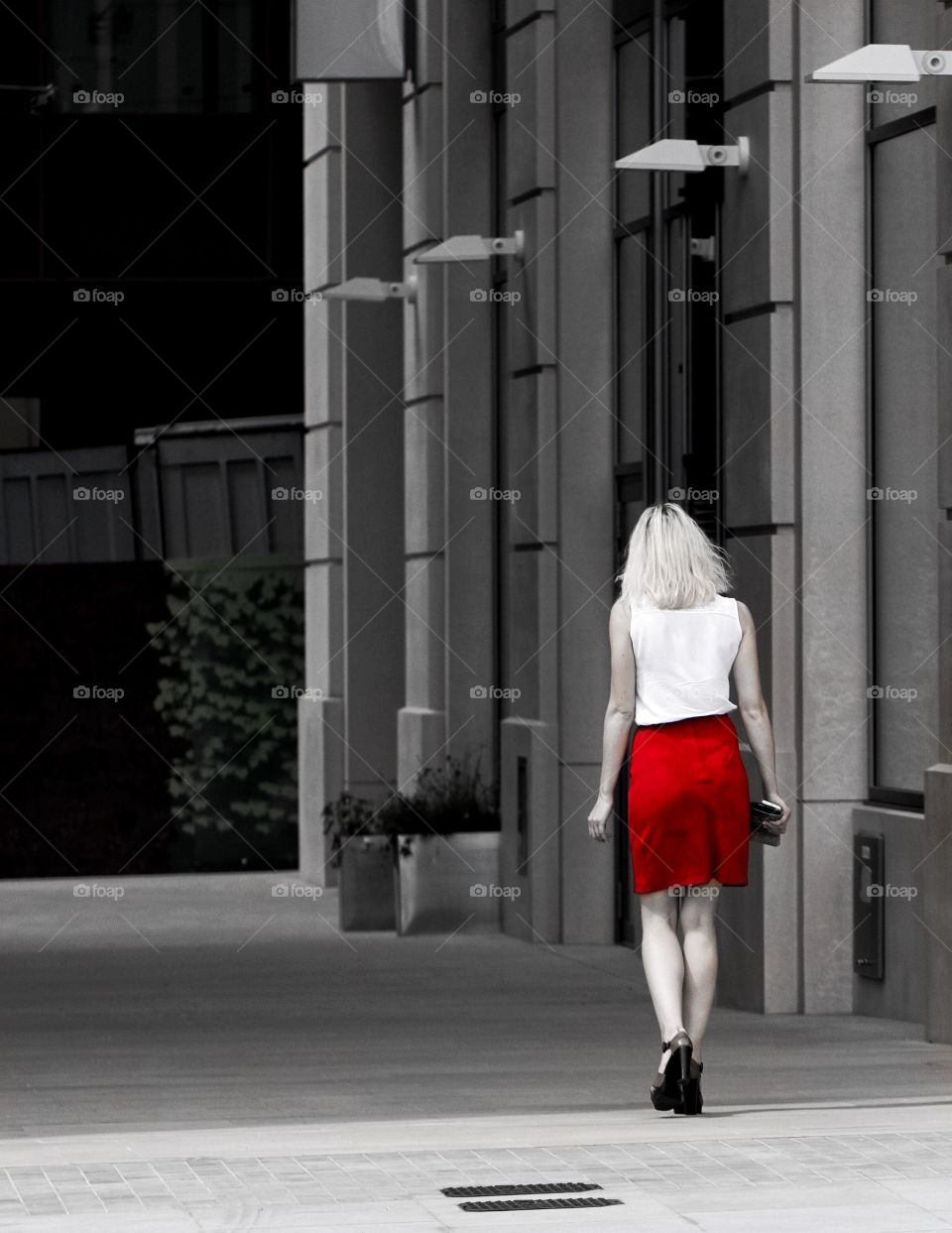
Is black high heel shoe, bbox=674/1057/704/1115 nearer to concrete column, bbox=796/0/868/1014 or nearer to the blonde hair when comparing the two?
the blonde hair

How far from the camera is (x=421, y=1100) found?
827 centimetres

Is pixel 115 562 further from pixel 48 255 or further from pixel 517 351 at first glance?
pixel 517 351

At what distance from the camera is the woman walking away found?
307 inches

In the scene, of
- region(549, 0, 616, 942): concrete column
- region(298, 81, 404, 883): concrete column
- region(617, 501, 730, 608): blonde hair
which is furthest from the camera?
region(298, 81, 404, 883): concrete column

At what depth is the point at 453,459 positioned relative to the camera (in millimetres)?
16016

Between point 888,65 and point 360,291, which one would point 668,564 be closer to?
point 888,65

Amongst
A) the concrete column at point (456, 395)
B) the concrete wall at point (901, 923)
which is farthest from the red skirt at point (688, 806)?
the concrete column at point (456, 395)

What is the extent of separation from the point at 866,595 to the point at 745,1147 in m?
4.24

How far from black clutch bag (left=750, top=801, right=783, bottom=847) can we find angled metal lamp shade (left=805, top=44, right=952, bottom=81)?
276 cm

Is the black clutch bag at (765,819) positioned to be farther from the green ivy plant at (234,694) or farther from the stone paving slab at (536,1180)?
the green ivy plant at (234,694)

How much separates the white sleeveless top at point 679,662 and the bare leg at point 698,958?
574 mm

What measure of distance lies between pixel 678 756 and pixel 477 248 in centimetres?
692

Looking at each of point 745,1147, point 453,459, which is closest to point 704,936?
point 745,1147

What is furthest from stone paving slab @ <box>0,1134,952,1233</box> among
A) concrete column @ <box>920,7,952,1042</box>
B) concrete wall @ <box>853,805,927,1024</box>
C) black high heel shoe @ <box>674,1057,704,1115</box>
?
concrete wall @ <box>853,805,927,1024</box>
